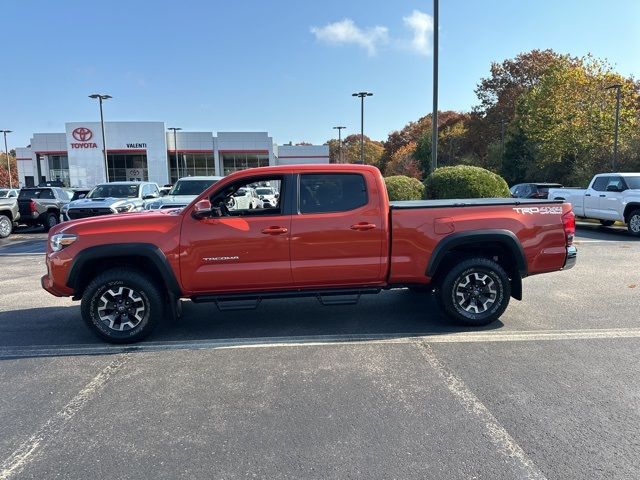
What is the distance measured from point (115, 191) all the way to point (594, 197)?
15522 millimetres

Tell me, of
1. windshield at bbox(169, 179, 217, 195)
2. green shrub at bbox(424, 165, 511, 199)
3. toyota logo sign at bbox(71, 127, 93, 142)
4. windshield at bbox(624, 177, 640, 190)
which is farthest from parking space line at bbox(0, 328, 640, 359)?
toyota logo sign at bbox(71, 127, 93, 142)

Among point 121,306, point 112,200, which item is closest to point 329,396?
point 121,306

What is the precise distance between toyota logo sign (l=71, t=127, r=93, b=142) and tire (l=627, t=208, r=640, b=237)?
55025mm

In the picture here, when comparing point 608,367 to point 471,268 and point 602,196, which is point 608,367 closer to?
point 471,268

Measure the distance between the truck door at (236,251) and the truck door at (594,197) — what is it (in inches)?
530

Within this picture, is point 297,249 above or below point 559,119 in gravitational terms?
below

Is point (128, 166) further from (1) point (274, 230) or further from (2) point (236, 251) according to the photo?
(1) point (274, 230)

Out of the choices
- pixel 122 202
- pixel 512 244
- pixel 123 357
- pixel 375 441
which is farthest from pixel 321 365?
pixel 122 202

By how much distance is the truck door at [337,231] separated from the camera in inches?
201

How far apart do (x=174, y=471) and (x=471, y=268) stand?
12.4 ft

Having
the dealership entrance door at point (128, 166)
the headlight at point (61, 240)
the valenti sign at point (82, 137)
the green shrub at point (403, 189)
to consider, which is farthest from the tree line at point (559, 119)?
the valenti sign at point (82, 137)

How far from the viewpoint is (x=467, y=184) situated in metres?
13.4

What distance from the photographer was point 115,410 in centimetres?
366

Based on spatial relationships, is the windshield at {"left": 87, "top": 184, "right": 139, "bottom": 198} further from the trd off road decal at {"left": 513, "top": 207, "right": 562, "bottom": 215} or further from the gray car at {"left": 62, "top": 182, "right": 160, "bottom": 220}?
the trd off road decal at {"left": 513, "top": 207, "right": 562, "bottom": 215}
